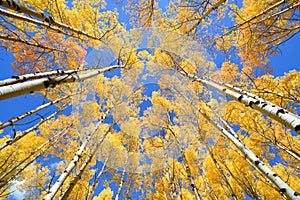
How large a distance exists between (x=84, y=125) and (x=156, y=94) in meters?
4.19

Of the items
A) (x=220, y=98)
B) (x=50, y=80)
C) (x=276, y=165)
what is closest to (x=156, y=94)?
(x=220, y=98)

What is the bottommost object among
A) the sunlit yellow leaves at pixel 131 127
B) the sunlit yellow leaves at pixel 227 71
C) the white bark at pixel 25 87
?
the sunlit yellow leaves at pixel 131 127

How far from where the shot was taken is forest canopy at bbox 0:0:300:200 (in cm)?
534

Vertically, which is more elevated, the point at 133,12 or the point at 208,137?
the point at 133,12

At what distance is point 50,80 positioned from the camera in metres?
2.01

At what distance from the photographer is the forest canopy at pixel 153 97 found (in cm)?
534

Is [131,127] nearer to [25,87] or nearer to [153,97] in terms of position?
[153,97]

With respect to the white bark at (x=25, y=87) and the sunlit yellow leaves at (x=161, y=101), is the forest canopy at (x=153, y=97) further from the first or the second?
the white bark at (x=25, y=87)

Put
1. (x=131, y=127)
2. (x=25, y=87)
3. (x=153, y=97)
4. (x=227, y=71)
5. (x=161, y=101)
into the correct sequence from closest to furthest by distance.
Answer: (x=25, y=87), (x=227, y=71), (x=161, y=101), (x=153, y=97), (x=131, y=127)

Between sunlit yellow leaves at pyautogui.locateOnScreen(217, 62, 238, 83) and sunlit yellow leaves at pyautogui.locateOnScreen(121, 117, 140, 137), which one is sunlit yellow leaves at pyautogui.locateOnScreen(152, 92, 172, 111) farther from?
sunlit yellow leaves at pyautogui.locateOnScreen(217, 62, 238, 83)

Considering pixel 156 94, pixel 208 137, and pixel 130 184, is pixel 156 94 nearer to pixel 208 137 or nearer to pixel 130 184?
pixel 208 137

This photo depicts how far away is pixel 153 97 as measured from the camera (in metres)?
9.52

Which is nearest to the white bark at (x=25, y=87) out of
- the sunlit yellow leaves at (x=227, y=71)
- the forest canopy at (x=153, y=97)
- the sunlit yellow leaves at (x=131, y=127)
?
the forest canopy at (x=153, y=97)

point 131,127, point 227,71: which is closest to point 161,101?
point 131,127
